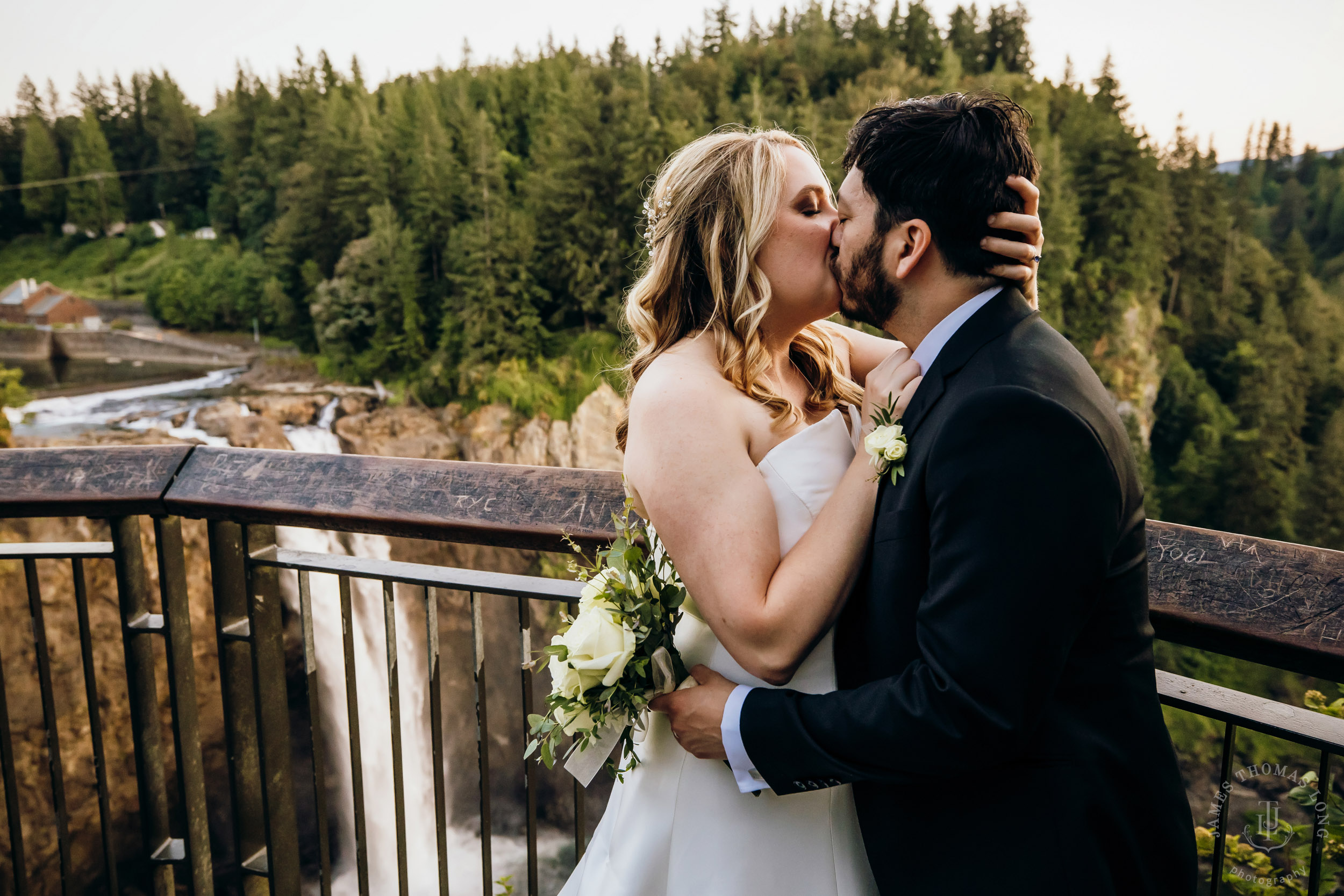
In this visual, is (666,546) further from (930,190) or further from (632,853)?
(930,190)

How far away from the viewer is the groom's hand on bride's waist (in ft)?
5.12

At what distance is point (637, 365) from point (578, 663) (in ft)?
2.41

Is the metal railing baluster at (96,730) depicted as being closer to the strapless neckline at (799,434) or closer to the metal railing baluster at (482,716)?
the metal railing baluster at (482,716)

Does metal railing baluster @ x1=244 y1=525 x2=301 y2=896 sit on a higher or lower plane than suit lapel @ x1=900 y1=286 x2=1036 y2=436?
lower

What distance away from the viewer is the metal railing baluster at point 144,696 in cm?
212

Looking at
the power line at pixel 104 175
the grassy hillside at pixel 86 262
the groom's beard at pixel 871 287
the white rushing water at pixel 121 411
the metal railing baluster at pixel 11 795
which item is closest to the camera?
the groom's beard at pixel 871 287

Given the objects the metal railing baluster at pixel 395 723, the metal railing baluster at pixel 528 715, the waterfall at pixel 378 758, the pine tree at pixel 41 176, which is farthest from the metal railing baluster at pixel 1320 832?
the pine tree at pixel 41 176

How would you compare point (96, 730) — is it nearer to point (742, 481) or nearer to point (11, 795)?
point (11, 795)

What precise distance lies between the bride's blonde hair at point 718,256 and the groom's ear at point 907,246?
0.40 meters

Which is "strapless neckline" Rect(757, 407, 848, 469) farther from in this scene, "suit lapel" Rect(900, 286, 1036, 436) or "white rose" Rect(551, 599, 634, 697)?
"white rose" Rect(551, 599, 634, 697)

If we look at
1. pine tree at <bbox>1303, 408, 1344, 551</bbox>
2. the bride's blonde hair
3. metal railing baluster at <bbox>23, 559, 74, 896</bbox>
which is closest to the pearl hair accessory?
the bride's blonde hair

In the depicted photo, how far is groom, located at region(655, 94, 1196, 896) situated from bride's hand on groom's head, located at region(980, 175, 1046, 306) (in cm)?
2

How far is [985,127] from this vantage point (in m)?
1.43

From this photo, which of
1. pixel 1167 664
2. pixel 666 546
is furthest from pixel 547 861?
pixel 1167 664
